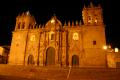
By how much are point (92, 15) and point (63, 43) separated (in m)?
8.72

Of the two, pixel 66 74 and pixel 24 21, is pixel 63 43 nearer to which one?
pixel 24 21

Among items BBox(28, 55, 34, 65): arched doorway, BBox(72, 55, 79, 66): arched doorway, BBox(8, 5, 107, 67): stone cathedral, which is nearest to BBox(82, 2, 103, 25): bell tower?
BBox(8, 5, 107, 67): stone cathedral

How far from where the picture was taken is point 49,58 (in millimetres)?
33156

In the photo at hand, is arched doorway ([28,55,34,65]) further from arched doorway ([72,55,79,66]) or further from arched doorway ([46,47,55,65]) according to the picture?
arched doorway ([72,55,79,66])

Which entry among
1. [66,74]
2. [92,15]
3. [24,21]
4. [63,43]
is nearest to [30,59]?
[63,43]

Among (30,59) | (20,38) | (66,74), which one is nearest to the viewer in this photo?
(66,74)

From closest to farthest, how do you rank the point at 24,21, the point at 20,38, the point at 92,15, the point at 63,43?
the point at 63,43 → the point at 92,15 → the point at 20,38 → the point at 24,21

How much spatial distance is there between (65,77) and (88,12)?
18690 mm

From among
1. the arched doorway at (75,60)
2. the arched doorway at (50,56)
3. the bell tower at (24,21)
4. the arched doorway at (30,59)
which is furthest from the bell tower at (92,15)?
the arched doorway at (30,59)

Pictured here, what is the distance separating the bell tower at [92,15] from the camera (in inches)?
1303

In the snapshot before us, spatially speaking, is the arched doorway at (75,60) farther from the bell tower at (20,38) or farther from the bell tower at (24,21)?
the bell tower at (24,21)

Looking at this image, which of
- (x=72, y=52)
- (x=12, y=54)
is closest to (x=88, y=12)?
(x=72, y=52)

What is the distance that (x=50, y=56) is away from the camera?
33.2 meters

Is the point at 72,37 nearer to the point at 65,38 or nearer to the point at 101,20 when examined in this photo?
the point at 65,38
